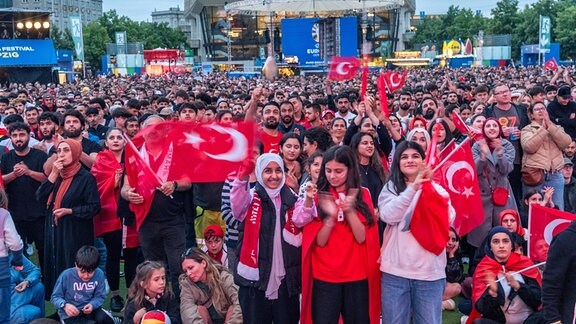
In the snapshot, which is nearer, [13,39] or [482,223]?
[482,223]

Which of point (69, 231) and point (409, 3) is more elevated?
point (409, 3)

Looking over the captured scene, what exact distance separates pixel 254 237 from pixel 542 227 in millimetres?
2239

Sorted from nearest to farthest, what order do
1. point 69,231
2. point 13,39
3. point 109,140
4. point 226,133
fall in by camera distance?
point 226,133 → point 69,231 → point 109,140 → point 13,39

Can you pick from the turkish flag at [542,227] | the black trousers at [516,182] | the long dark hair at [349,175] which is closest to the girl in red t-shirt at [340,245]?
the long dark hair at [349,175]

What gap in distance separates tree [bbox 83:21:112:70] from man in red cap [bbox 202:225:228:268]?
68002 mm

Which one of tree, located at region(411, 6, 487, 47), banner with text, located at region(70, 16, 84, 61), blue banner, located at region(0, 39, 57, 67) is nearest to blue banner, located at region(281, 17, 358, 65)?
banner with text, located at region(70, 16, 84, 61)

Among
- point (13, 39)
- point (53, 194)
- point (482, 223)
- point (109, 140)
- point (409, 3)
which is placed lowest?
point (482, 223)

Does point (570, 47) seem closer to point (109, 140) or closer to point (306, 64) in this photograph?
point (306, 64)

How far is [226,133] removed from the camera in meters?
5.38

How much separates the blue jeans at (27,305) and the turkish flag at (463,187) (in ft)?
12.0

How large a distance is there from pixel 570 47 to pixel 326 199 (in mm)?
63660

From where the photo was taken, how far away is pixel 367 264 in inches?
187

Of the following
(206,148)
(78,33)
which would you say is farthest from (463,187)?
(78,33)

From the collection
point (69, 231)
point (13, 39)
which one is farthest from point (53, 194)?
point (13, 39)
